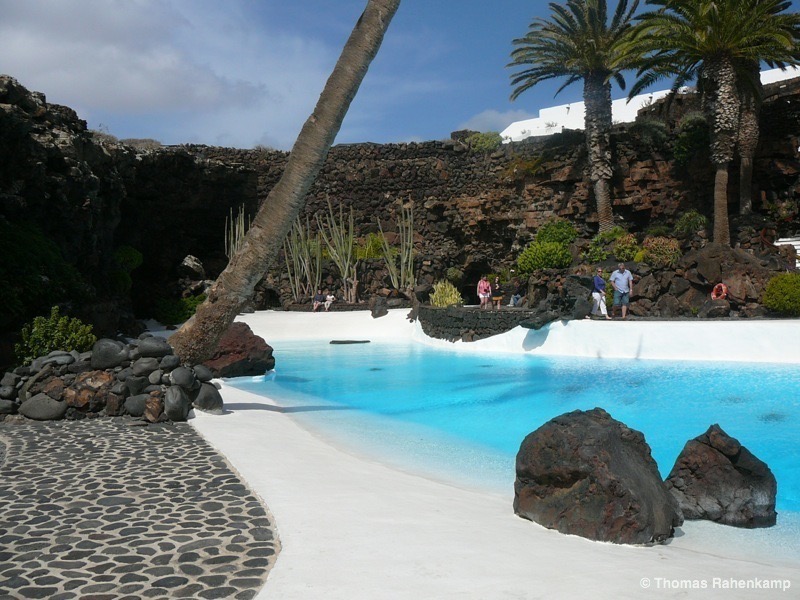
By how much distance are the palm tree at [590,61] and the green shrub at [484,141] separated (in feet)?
20.1

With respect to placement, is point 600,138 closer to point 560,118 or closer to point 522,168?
point 522,168

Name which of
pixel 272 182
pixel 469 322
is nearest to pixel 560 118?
pixel 272 182

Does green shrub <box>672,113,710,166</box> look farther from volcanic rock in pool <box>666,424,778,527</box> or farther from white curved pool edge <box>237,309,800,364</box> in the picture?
volcanic rock in pool <box>666,424,778,527</box>

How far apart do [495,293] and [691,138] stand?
9.74m

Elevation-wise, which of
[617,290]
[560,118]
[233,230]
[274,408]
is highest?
[560,118]

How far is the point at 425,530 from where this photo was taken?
4.61m

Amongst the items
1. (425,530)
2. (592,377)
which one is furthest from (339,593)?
Answer: (592,377)

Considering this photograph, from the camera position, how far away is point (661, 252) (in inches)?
866

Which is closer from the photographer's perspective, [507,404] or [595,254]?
[507,404]

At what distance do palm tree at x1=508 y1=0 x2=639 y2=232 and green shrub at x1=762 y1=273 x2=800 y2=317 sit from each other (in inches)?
372

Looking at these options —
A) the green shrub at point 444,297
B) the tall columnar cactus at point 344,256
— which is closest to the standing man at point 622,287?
the green shrub at point 444,297

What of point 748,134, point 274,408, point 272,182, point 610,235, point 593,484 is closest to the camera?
point 593,484

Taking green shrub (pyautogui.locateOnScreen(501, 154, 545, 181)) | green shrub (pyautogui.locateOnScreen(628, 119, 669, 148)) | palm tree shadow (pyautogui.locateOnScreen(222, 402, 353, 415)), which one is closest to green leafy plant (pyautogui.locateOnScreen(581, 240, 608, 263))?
green shrub (pyautogui.locateOnScreen(628, 119, 669, 148))

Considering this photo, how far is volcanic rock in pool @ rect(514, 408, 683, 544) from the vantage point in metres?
4.75
